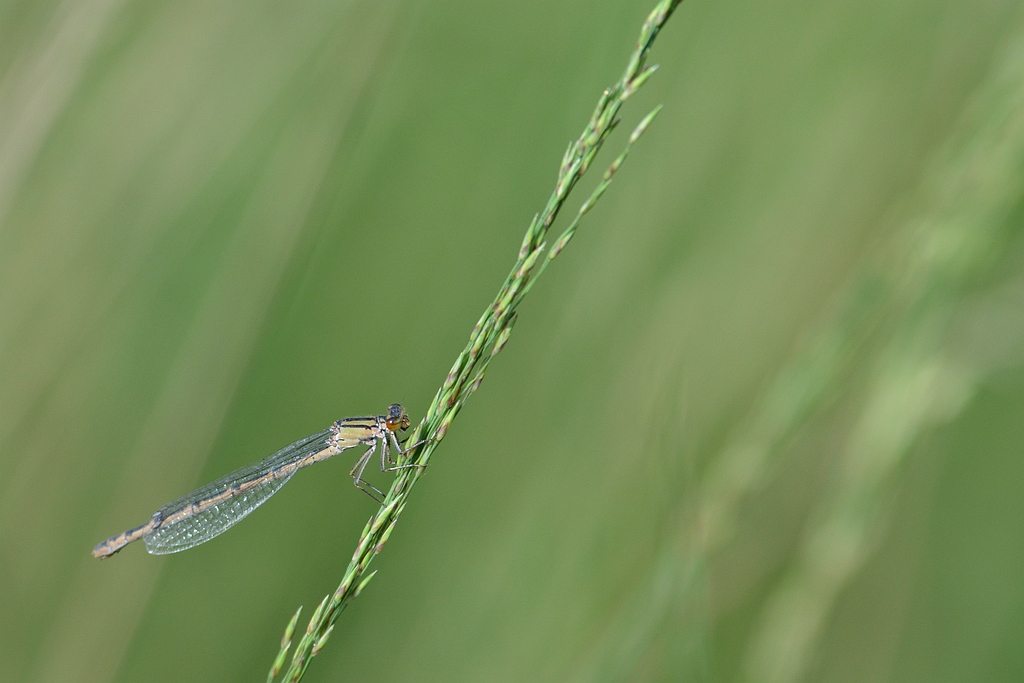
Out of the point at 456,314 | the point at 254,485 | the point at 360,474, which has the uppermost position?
the point at 456,314

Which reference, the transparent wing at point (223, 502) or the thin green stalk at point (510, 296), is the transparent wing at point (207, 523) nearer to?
the transparent wing at point (223, 502)

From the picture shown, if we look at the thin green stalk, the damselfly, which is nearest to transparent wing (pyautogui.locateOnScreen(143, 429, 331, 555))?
the damselfly

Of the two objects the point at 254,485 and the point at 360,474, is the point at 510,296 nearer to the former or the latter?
the point at 360,474

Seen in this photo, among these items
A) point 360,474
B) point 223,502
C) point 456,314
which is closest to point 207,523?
point 223,502

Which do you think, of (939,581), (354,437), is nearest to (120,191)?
(354,437)

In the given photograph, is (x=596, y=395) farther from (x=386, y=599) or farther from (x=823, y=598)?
(x=823, y=598)

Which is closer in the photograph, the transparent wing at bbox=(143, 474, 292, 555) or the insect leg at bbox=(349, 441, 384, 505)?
the transparent wing at bbox=(143, 474, 292, 555)

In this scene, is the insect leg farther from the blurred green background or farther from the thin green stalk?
the thin green stalk

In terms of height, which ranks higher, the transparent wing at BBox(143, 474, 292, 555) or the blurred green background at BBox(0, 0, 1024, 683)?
the blurred green background at BBox(0, 0, 1024, 683)
